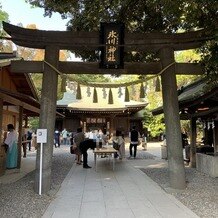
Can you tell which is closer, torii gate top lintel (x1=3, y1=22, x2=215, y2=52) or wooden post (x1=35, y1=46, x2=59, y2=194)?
wooden post (x1=35, y1=46, x2=59, y2=194)

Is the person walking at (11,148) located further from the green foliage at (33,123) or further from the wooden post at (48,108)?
the green foliage at (33,123)

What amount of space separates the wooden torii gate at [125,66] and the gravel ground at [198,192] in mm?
544

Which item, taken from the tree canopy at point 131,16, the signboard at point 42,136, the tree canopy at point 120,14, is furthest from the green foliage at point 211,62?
the signboard at point 42,136

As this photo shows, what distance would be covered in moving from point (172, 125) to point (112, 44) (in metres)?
3.00

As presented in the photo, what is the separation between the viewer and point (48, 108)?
30.4ft

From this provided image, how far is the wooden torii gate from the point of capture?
9.25 metres

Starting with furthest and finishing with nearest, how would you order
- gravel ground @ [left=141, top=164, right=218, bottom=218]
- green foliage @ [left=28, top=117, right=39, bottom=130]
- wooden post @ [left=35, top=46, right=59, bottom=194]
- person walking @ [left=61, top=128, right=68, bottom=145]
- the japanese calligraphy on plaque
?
green foliage @ [left=28, top=117, right=39, bottom=130], person walking @ [left=61, top=128, right=68, bottom=145], the japanese calligraphy on plaque, wooden post @ [left=35, top=46, right=59, bottom=194], gravel ground @ [left=141, top=164, right=218, bottom=218]

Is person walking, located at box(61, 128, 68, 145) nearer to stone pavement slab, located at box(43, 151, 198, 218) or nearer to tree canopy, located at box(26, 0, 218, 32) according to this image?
tree canopy, located at box(26, 0, 218, 32)

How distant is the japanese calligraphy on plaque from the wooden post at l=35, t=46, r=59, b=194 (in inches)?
55.9

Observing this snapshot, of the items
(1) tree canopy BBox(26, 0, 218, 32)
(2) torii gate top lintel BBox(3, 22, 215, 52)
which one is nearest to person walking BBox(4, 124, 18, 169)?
(2) torii gate top lintel BBox(3, 22, 215, 52)

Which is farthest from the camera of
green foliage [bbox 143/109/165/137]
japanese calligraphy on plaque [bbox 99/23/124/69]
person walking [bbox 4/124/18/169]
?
green foliage [bbox 143/109/165/137]

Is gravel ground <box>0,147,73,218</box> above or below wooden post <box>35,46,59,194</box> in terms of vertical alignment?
below

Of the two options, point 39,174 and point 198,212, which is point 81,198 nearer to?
point 39,174

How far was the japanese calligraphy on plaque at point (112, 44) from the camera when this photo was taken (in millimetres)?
9633
